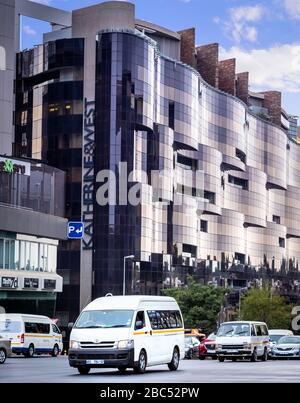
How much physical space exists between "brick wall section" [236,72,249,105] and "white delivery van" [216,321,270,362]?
4173 inches

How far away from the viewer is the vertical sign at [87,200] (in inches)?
4252

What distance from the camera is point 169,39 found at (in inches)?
5118

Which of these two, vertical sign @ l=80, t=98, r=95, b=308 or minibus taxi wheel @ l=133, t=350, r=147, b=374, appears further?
vertical sign @ l=80, t=98, r=95, b=308

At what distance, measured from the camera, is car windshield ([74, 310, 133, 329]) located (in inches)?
1042

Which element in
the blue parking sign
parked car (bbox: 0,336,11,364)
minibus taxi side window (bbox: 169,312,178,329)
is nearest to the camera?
minibus taxi side window (bbox: 169,312,178,329)

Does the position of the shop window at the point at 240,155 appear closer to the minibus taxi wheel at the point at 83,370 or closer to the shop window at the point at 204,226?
the shop window at the point at 204,226

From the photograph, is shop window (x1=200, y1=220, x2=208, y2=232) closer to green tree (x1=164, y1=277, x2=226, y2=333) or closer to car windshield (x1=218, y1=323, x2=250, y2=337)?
green tree (x1=164, y1=277, x2=226, y2=333)

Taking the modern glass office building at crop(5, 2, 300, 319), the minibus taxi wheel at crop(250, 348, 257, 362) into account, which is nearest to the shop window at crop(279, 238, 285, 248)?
the modern glass office building at crop(5, 2, 300, 319)

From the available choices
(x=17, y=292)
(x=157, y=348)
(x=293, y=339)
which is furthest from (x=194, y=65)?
(x=157, y=348)

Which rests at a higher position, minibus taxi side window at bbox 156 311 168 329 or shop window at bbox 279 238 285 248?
shop window at bbox 279 238 285 248

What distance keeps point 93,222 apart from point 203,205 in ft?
76.9

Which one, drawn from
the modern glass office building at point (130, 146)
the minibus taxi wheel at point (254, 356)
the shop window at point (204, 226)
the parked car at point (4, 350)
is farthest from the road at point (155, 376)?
the shop window at point (204, 226)

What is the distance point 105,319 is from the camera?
26.8 m

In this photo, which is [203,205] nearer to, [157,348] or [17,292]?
[17,292]
